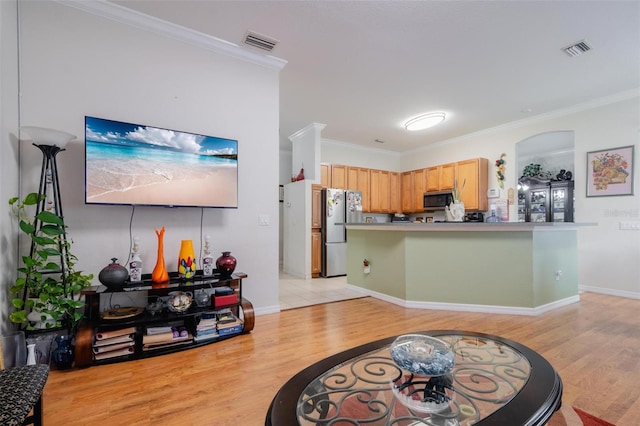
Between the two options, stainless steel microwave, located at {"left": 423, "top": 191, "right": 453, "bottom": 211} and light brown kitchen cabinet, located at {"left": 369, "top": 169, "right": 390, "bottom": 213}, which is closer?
stainless steel microwave, located at {"left": 423, "top": 191, "right": 453, "bottom": 211}

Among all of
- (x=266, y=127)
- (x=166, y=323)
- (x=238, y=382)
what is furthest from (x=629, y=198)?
(x=166, y=323)

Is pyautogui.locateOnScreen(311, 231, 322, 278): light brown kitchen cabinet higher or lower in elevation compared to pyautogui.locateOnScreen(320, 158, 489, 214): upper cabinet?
lower

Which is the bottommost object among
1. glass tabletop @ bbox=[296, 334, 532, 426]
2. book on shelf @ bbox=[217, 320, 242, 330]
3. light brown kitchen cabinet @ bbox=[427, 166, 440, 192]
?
book on shelf @ bbox=[217, 320, 242, 330]

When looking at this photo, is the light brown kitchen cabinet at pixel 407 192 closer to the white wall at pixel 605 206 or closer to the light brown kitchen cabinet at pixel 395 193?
the light brown kitchen cabinet at pixel 395 193

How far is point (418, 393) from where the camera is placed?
1.11 metres

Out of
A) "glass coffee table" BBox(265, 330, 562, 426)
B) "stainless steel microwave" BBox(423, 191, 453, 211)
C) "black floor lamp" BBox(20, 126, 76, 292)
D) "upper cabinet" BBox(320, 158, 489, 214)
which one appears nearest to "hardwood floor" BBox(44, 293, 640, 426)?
"glass coffee table" BBox(265, 330, 562, 426)

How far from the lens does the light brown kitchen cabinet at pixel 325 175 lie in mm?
5871

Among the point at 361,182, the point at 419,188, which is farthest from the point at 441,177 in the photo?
the point at 361,182

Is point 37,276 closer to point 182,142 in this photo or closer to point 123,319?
point 123,319

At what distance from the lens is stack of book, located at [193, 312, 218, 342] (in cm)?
244

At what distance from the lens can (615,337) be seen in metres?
2.55

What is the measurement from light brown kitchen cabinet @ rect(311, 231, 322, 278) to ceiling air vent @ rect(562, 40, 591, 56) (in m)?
4.20

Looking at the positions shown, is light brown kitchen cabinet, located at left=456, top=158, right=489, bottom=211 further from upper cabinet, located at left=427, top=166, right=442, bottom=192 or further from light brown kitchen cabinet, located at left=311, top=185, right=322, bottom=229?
light brown kitchen cabinet, located at left=311, top=185, right=322, bottom=229

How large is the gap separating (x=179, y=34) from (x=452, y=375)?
3407mm
